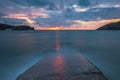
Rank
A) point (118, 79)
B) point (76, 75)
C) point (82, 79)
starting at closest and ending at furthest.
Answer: point (82, 79), point (76, 75), point (118, 79)

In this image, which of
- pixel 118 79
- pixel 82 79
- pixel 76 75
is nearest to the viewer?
pixel 82 79

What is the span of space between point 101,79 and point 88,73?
1934 mm

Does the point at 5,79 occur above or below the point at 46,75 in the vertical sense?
below

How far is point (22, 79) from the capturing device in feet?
52.0

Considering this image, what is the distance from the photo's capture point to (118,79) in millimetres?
19234

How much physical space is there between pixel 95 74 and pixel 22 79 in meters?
6.63

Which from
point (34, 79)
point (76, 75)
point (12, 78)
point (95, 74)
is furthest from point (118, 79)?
point (12, 78)

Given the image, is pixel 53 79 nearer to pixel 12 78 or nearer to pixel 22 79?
pixel 22 79

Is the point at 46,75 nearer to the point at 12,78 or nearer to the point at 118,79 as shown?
the point at 12,78

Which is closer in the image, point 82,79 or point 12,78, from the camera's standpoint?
point 82,79

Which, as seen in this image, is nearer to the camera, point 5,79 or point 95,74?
point 95,74

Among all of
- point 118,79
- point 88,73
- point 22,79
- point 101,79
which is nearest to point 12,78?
point 22,79

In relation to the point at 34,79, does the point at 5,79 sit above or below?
below

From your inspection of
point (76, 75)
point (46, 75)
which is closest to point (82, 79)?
point (76, 75)
